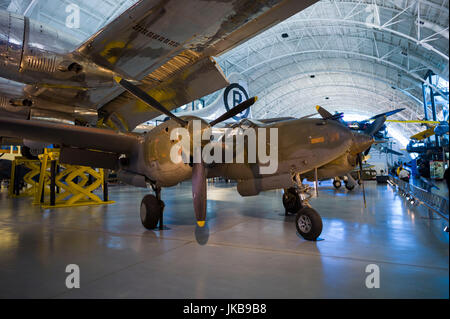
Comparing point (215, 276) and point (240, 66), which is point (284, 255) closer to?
point (215, 276)

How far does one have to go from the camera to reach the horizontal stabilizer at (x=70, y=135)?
5.02 meters

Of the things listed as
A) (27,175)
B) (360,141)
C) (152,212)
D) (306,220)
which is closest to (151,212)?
(152,212)

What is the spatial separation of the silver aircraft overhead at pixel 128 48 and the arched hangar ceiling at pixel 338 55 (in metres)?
16.3

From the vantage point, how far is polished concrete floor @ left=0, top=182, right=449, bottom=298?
2.86m

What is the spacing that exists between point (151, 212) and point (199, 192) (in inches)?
71.5

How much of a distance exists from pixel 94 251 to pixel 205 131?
288 centimetres

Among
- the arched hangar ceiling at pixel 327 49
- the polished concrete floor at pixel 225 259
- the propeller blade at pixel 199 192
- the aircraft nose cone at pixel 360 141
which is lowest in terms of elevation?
the polished concrete floor at pixel 225 259

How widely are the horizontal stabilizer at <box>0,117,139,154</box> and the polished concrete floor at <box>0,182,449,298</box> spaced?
6.50 ft

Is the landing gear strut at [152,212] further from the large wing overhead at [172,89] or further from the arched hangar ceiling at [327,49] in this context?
the arched hangar ceiling at [327,49]

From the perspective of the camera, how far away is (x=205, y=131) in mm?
5152

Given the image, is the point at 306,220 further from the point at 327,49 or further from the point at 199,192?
the point at 327,49

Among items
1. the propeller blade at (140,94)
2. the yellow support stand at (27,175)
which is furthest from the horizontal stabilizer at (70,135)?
the yellow support stand at (27,175)

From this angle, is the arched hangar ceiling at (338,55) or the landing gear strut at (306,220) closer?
the landing gear strut at (306,220)

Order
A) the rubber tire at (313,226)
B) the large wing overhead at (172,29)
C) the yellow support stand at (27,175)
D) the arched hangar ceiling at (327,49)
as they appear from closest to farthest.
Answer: the large wing overhead at (172,29) < the rubber tire at (313,226) < the yellow support stand at (27,175) < the arched hangar ceiling at (327,49)
